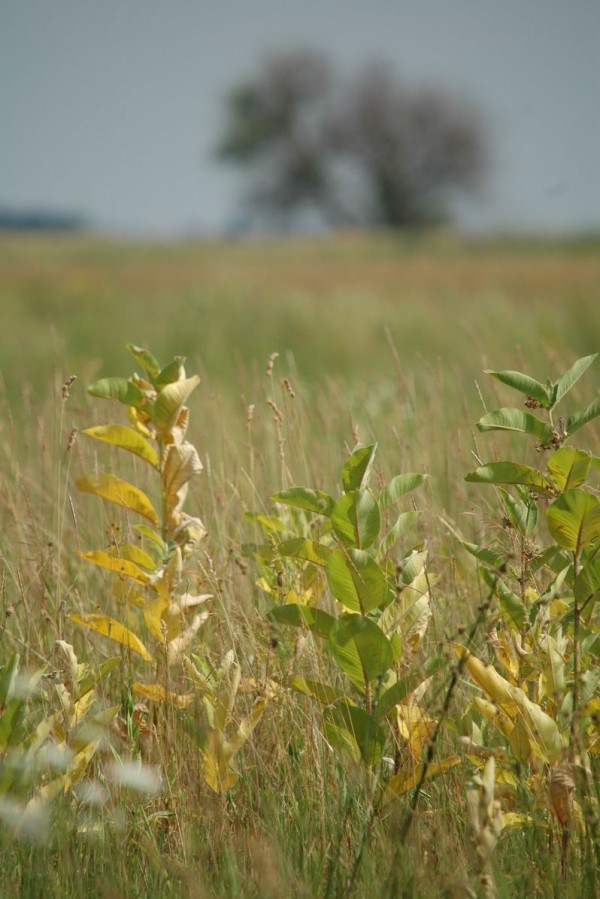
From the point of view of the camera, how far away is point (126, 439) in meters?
1.55

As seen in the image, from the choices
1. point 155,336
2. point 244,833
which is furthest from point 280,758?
point 155,336

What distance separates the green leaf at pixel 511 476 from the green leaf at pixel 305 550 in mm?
272

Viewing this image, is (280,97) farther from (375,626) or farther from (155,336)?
(375,626)

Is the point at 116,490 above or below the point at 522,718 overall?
above

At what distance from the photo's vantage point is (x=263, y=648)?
156 centimetres

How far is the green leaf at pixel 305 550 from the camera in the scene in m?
1.37

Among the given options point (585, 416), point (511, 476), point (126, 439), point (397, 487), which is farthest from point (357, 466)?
point (126, 439)

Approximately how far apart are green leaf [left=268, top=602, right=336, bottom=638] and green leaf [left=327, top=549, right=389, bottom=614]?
50mm

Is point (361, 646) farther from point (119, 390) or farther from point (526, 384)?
point (119, 390)

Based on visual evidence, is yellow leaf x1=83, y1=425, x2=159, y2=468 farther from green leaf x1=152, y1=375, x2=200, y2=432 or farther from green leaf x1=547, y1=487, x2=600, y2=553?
green leaf x1=547, y1=487, x2=600, y2=553

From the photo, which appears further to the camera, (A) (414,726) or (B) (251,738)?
(B) (251,738)

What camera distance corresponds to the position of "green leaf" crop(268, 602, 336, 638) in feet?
4.28

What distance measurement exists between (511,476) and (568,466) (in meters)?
0.08

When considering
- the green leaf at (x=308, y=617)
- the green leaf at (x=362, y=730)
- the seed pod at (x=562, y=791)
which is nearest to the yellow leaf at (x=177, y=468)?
the green leaf at (x=308, y=617)
